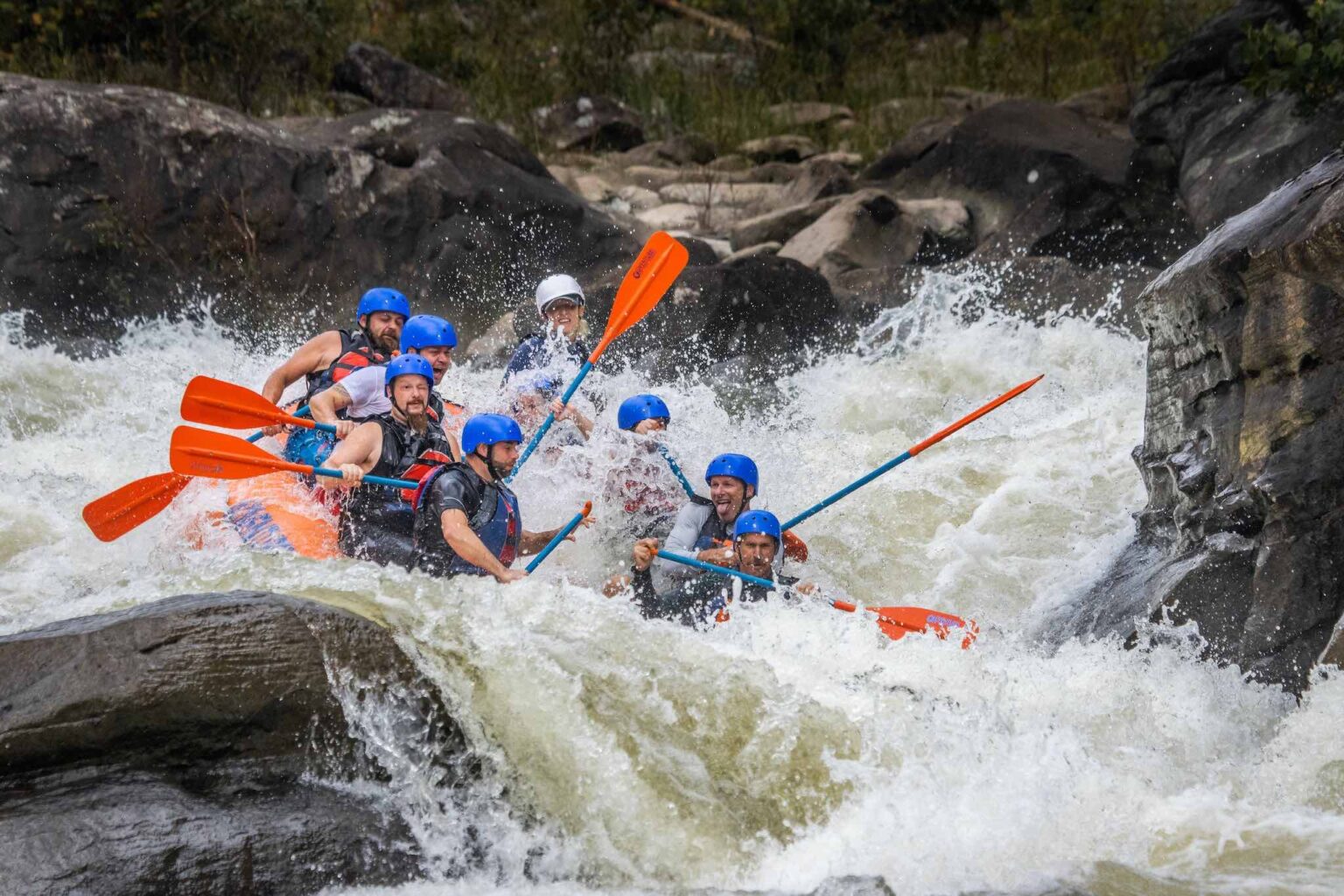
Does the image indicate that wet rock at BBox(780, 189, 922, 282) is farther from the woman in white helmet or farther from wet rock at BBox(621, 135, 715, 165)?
the woman in white helmet

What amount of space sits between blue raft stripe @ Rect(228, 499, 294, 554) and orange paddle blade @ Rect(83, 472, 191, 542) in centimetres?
42

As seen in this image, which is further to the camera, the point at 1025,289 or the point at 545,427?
the point at 1025,289

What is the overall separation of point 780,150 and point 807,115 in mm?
1012

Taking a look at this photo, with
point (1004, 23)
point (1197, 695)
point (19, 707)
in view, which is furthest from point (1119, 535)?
point (1004, 23)

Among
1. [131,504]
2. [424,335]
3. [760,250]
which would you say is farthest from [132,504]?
[760,250]

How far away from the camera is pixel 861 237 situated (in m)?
10.7

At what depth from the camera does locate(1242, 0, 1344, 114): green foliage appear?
8828 millimetres

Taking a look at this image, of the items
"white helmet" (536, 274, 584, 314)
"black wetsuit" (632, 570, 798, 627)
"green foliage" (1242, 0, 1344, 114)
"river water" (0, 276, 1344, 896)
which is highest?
"green foliage" (1242, 0, 1344, 114)

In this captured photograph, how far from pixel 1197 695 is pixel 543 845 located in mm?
2014

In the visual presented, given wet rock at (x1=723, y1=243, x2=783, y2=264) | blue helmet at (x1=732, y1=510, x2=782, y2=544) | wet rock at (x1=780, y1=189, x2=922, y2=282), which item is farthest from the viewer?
wet rock at (x1=723, y1=243, x2=783, y2=264)

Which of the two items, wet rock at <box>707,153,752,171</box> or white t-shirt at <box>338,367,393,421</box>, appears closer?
white t-shirt at <box>338,367,393,421</box>

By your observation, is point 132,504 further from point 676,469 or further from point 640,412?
point 676,469

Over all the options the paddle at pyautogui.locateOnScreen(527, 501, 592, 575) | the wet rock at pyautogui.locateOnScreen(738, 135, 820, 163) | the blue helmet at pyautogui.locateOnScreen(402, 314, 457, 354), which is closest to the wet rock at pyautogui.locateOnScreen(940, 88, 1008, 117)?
the wet rock at pyautogui.locateOnScreen(738, 135, 820, 163)

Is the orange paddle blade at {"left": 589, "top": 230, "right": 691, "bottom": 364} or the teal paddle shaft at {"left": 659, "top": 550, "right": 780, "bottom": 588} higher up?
the orange paddle blade at {"left": 589, "top": 230, "right": 691, "bottom": 364}
